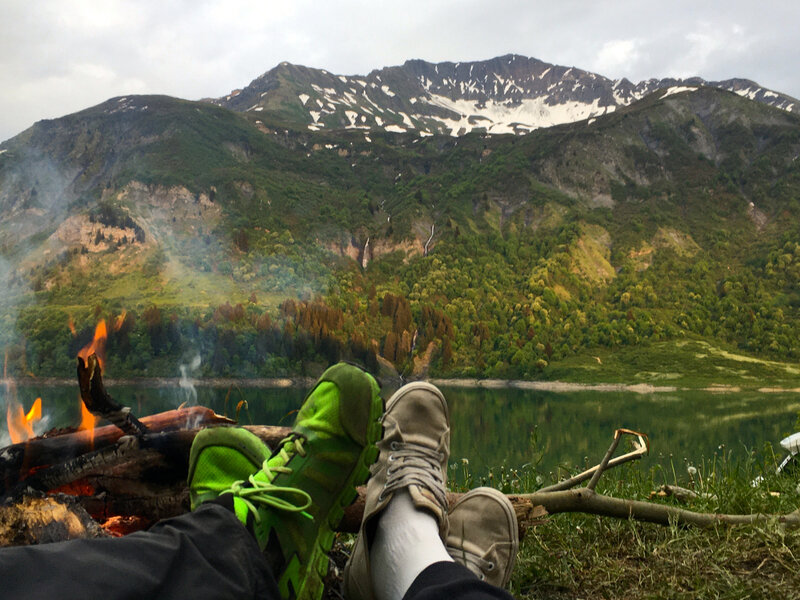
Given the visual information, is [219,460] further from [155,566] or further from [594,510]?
[594,510]

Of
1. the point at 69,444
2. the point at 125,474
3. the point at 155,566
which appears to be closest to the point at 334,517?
the point at 155,566

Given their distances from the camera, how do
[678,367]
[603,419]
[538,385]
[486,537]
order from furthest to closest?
1. [678,367]
2. [538,385]
3. [603,419]
4. [486,537]

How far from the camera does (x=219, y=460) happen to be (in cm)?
208

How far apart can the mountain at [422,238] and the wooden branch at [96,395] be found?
5664 centimetres

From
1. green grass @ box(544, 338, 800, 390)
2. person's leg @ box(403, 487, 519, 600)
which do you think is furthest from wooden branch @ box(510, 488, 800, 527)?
green grass @ box(544, 338, 800, 390)

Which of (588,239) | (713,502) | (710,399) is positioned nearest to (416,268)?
(588,239)

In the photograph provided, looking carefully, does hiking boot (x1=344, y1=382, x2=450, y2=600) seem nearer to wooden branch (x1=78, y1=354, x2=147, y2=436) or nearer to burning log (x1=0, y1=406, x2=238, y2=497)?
burning log (x1=0, y1=406, x2=238, y2=497)

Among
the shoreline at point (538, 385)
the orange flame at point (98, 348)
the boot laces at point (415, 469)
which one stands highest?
the orange flame at point (98, 348)

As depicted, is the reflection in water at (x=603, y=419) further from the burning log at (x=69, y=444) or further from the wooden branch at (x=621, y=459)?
the burning log at (x=69, y=444)

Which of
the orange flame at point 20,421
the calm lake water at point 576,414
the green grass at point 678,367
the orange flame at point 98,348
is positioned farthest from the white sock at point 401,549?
the green grass at point 678,367

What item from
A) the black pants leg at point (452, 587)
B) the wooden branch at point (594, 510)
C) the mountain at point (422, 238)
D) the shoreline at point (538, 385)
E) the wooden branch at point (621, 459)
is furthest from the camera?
the mountain at point (422, 238)

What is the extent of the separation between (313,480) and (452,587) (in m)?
0.84

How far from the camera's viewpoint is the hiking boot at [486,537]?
209 centimetres

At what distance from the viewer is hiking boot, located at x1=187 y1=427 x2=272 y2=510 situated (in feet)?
6.59
